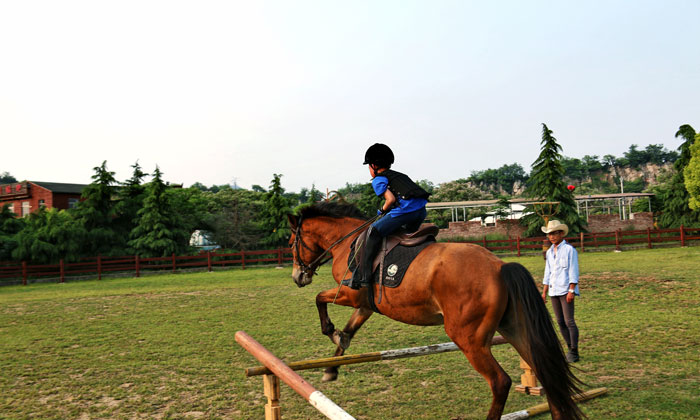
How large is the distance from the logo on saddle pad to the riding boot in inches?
8.0

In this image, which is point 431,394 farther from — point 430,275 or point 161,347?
point 161,347

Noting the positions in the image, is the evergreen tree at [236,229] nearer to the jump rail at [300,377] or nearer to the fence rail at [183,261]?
the fence rail at [183,261]

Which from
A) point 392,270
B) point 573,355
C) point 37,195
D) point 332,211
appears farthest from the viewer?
point 37,195

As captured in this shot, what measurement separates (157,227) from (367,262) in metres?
29.0

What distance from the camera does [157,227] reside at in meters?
30.2

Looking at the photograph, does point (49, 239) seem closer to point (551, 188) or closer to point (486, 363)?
point (486, 363)

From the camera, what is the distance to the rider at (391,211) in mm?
4434

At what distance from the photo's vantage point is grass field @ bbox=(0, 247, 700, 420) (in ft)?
15.9

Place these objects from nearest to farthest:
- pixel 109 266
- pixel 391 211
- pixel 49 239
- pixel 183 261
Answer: pixel 391 211
pixel 109 266
pixel 49 239
pixel 183 261

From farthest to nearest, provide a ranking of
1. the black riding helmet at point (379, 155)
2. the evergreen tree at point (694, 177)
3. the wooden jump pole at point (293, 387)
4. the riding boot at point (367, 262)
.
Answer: the evergreen tree at point (694, 177) < the black riding helmet at point (379, 155) < the riding boot at point (367, 262) < the wooden jump pole at point (293, 387)

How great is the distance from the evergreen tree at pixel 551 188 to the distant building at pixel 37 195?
40.8 meters

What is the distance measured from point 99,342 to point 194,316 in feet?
9.26

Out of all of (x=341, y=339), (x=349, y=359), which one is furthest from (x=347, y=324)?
(x=349, y=359)

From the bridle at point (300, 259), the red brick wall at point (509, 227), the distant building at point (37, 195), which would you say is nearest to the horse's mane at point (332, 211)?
the bridle at point (300, 259)
